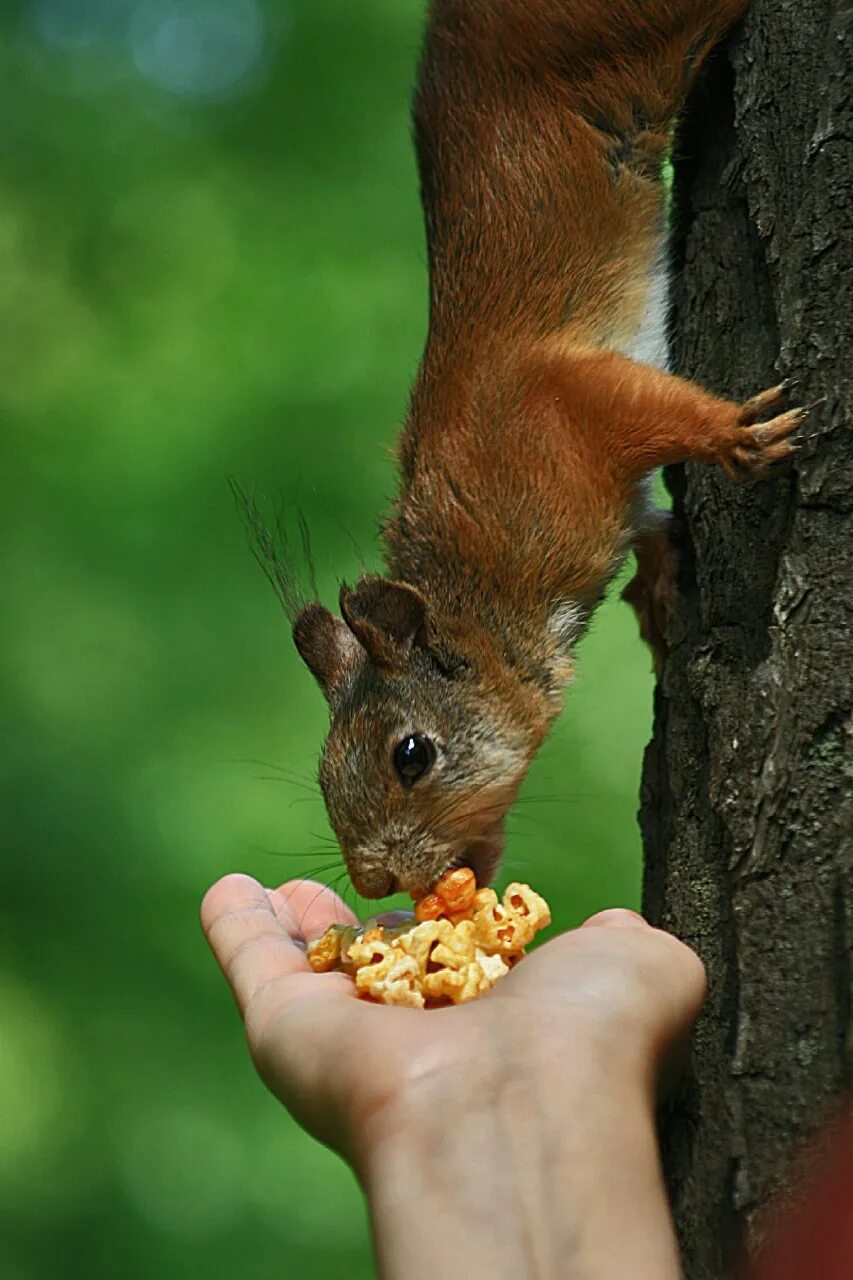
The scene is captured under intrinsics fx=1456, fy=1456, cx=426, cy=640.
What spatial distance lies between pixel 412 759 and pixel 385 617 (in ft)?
0.59

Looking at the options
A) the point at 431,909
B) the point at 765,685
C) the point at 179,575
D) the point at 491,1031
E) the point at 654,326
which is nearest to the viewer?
the point at 491,1031

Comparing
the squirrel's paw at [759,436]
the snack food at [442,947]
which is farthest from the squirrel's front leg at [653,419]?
the snack food at [442,947]

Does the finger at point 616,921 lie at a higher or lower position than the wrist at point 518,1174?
higher

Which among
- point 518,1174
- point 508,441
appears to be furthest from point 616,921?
point 508,441

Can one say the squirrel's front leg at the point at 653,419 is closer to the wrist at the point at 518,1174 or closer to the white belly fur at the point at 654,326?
the white belly fur at the point at 654,326

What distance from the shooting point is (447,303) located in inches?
75.4

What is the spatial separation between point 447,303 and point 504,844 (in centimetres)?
71

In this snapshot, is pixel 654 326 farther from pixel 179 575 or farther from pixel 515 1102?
pixel 179 575

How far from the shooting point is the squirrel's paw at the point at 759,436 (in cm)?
136

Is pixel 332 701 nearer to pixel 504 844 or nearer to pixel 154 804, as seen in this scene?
pixel 504 844

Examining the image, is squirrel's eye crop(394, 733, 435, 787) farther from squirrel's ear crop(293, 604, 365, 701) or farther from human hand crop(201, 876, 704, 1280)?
human hand crop(201, 876, 704, 1280)

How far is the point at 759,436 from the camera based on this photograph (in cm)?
138

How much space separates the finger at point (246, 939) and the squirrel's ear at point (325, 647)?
34 cm

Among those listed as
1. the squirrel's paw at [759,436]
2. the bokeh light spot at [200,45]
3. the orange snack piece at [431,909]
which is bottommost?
the orange snack piece at [431,909]
